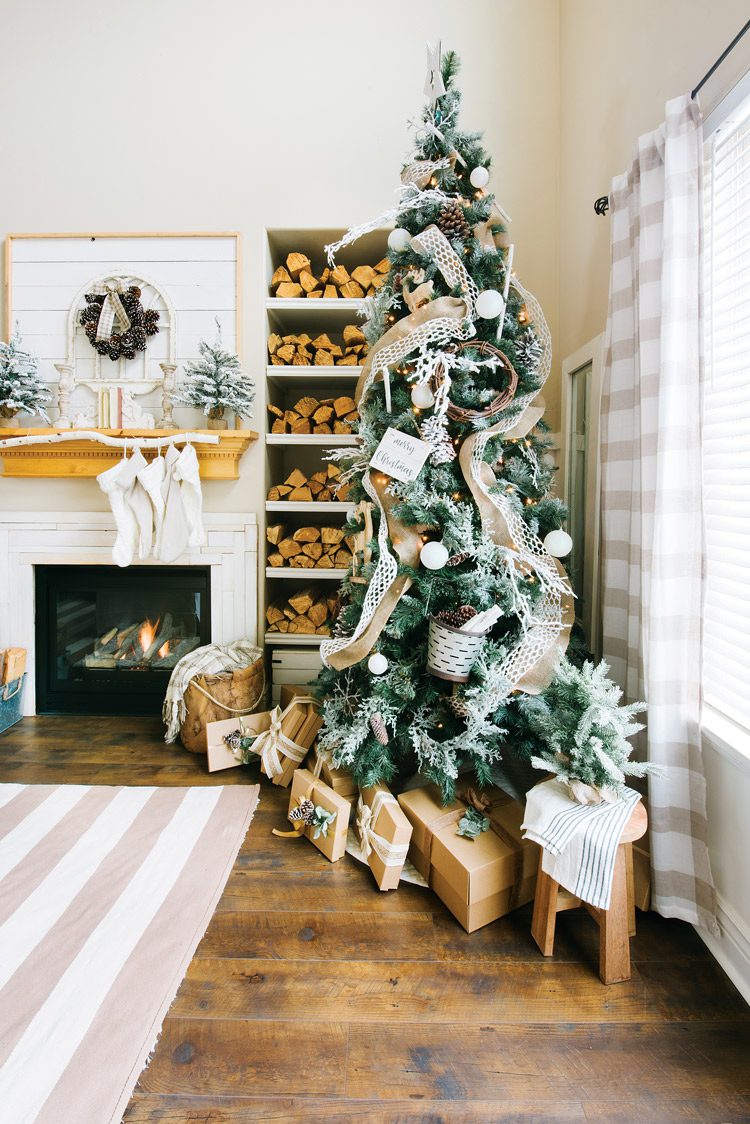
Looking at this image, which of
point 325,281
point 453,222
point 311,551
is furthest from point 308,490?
point 453,222

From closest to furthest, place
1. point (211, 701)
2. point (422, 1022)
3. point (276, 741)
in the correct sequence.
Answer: point (422, 1022) → point (276, 741) → point (211, 701)

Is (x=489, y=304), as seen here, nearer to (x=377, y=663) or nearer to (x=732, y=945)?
(x=377, y=663)

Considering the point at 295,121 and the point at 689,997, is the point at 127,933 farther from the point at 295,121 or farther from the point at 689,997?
the point at 295,121

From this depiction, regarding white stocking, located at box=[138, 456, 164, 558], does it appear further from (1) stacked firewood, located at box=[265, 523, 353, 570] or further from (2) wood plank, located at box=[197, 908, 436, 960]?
(2) wood plank, located at box=[197, 908, 436, 960]

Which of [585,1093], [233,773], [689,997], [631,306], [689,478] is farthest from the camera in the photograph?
[233,773]

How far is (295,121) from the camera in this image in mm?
2633

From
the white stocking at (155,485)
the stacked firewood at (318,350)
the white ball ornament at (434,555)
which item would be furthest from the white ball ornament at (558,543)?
the white stocking at (155,485)

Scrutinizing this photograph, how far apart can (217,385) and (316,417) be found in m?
0.46

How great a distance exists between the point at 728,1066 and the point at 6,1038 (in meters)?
1.43

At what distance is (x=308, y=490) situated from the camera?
8.97 feet

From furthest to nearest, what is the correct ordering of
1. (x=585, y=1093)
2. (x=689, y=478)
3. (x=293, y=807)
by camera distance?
1. (x=293, y=807)
2. (x=689, y=478)
3. (x=585, y=1093)

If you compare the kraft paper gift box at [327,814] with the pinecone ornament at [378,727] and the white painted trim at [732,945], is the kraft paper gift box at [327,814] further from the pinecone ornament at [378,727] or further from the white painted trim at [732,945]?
the white painted trim at [732,945]

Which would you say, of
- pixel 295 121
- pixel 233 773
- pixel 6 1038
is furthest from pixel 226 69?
pixel 6 1038

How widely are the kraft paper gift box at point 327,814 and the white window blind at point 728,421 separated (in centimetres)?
108
